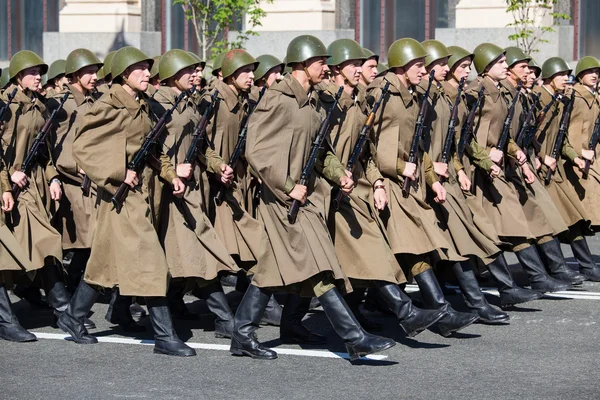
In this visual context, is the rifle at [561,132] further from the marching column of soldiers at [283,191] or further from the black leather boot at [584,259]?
the black leather boot at [584,259]

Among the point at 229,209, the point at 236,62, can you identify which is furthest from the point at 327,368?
the point at 236,62

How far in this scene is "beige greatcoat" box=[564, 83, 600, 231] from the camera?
12031mm

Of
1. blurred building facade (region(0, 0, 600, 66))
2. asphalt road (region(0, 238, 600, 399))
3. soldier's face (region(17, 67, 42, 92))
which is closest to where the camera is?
asphalt road (region(0, 238, 600, 399))

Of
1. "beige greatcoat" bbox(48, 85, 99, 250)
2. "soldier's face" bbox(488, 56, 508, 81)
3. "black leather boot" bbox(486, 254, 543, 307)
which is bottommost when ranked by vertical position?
"black leather boot" bbox(486, 254, 543, 307)

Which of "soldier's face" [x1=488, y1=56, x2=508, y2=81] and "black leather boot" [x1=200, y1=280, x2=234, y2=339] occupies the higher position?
"soldier's face" [x1=488, y1=56, x2=508, y2=81]

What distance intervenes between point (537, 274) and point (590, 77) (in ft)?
7.77

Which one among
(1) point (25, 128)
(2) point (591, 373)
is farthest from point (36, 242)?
(2) point (591, 373)

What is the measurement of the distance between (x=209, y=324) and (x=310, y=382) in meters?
2.11

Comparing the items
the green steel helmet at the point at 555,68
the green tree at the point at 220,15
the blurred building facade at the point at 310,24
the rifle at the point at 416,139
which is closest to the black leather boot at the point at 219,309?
the rifle at the point at 416,139

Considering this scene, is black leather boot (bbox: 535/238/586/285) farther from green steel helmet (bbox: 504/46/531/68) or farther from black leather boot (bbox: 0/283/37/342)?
black leather boot (bbox: 0/283/37/342)

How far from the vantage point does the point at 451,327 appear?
9133 mm

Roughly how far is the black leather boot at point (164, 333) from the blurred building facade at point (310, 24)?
11581 millimetres

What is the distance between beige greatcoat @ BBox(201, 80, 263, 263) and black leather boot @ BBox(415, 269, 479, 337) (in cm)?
143

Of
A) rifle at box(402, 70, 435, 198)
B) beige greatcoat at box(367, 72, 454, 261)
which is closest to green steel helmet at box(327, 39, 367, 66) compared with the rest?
beige greatcoat at box(367, 72, 454, 261)
